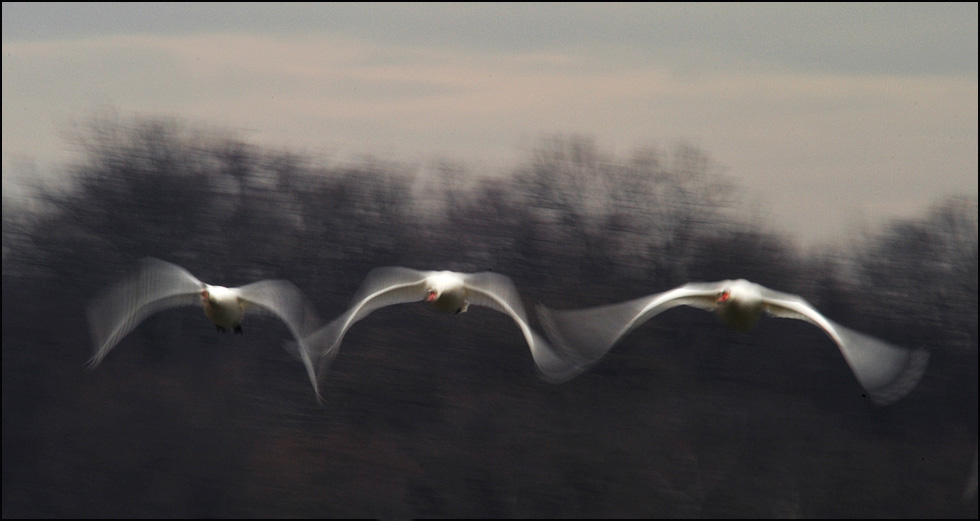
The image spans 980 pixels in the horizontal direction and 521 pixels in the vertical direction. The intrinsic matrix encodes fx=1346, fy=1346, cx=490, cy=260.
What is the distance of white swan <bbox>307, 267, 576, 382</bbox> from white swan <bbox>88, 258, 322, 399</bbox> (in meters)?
0.75

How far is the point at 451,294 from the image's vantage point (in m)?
15.9

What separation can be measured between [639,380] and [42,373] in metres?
13.6

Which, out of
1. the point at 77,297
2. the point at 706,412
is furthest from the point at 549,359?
the point at 77,297

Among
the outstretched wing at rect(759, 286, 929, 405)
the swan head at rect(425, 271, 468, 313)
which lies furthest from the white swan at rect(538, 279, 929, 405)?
the swan head at rect(425, 271, 468, 313)

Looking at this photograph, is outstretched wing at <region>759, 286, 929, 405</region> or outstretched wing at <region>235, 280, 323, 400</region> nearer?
outstretched wing at <region>759, 286, 929, 405</region>

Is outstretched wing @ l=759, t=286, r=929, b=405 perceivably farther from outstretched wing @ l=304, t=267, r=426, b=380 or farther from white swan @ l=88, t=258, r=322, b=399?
white swan @ l=88, t=258, r=322, b=399

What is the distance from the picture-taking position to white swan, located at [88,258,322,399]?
16.5m

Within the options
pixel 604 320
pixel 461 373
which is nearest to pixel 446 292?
pixel 604 320

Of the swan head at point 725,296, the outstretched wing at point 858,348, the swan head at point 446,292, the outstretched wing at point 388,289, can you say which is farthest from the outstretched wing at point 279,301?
the outstretched wing at point 858,348

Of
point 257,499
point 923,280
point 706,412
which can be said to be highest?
point 923,280

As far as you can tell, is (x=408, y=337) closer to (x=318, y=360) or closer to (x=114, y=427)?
(x=318, y=360)

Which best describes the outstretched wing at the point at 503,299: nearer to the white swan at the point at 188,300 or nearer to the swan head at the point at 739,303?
the white swan at the point at 188,300

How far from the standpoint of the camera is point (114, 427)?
99.0ft

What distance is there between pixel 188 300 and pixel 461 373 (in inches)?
488
